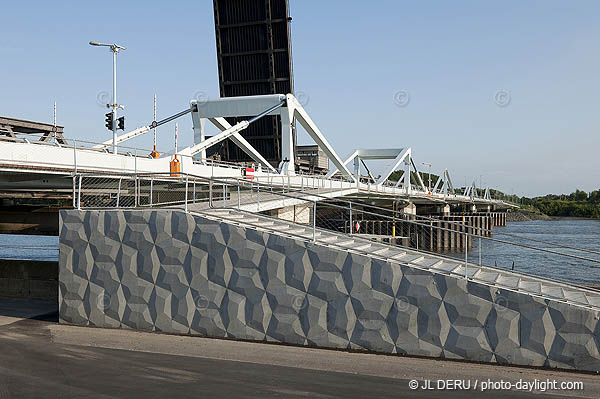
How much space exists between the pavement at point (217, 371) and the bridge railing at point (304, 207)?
1.87m

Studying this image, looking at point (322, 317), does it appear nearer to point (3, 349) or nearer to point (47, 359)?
point (47, 359)

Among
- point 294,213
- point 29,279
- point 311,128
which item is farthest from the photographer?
point 311,128

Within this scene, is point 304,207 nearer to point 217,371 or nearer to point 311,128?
point 311,128

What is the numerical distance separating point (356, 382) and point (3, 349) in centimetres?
641

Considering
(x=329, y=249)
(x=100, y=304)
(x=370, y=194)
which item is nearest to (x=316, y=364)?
(x=329, y=249)

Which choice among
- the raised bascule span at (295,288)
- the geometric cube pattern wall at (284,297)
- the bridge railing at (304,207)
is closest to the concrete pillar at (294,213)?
the bridge railing at (304,207)

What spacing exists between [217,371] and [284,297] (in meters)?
2.36

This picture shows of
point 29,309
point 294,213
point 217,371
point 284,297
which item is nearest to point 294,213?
point 294,213

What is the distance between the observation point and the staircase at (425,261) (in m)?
9.46

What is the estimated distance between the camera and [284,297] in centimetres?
1038

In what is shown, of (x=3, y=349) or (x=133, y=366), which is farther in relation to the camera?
→ (x=3, y=349)

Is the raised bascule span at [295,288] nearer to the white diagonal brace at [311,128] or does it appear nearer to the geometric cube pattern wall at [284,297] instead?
the geometric cube pattern wall at [284,297]

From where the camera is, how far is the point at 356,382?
309 inches

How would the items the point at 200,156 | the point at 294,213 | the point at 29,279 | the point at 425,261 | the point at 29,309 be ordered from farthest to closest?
the point at 200,156
the point at 294,213
the point at 29,279
the point at 29,309
the point at 425,261
